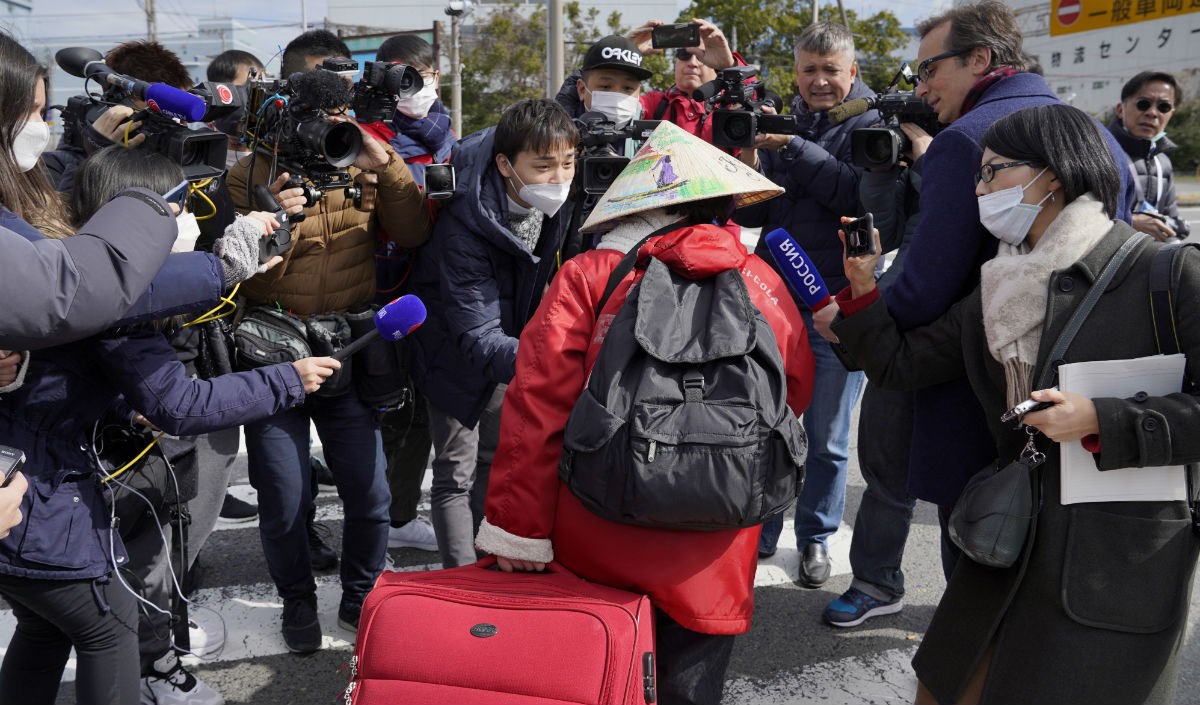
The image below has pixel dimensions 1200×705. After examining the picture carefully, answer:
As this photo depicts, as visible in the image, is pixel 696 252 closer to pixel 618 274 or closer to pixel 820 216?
pixel 618 274

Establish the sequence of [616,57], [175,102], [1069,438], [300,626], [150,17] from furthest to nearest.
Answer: [150,17] < [616,57] < [300,626] < [175,102] < [1069,438]

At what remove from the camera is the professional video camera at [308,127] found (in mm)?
2834

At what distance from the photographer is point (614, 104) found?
447cm

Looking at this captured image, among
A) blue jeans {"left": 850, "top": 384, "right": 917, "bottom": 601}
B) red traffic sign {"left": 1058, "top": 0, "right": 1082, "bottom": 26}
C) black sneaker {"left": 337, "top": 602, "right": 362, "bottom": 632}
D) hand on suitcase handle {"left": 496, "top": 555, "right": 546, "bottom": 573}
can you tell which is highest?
red traffic sign {"left": 1058, "top": 0, "right": 1082, "bottom": 26}

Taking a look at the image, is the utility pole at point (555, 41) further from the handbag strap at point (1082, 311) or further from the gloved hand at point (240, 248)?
the handbag strap at point (1082, 311)

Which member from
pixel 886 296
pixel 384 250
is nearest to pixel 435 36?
pixel 384 250

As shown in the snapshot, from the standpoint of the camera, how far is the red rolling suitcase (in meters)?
1.72

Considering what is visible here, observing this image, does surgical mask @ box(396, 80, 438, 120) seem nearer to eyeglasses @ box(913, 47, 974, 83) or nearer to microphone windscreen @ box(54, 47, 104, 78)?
microphone windscreen @ box(54, 47, 104, 78)

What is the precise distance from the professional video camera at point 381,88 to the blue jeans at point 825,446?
5.85ft

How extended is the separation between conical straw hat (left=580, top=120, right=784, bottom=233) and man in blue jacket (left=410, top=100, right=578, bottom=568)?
39.0 inches

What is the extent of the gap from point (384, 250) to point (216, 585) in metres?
1.60

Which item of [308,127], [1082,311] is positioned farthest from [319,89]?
[1082,311]

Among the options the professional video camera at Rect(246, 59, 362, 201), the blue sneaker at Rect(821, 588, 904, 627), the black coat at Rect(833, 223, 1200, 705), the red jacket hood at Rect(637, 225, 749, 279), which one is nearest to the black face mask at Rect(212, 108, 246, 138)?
the professional video camera at Rect(246, 59, 362, 201)

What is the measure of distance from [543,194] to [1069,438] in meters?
1.88
